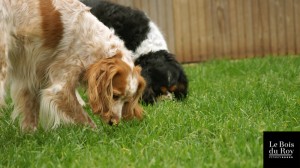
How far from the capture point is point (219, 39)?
9.80m

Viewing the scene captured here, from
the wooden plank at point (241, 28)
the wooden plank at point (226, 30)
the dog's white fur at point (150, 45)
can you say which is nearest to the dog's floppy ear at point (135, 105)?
the dog's white fur at point (150, 45)

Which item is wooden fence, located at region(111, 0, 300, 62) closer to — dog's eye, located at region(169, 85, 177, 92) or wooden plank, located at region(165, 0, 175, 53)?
wooden plank, located at region(165, 0, 175, 53)

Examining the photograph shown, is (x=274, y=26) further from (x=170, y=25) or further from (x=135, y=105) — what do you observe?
(x=135, y=105)

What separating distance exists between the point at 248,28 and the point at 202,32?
2.88 ft

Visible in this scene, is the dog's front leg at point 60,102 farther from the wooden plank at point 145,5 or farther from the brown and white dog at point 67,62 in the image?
the wooden plank at point 145,5

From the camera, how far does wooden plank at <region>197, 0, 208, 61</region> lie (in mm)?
9734

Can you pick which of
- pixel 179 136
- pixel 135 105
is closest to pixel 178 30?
pixel 135 105

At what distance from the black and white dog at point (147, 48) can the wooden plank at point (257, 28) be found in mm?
3214

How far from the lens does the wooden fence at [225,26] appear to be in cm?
972

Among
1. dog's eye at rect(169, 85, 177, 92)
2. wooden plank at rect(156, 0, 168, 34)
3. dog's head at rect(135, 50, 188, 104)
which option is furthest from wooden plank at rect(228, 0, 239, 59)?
dog's eye at rect(169, 85, 177, 92)

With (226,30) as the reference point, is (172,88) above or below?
below

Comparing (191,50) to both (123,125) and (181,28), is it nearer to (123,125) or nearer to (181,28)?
(181,28)

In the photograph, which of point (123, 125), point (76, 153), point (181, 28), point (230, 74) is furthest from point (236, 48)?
point (76, 153)

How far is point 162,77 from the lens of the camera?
663 centimetres
